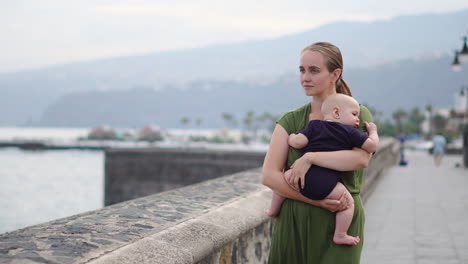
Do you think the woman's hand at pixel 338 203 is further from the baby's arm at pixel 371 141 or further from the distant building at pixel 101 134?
the distant building at pixel 101 134

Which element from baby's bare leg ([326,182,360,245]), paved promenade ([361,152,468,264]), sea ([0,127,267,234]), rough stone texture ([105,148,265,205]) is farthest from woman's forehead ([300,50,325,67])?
sea ([0,127,267,234])

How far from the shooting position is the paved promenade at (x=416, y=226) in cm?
614

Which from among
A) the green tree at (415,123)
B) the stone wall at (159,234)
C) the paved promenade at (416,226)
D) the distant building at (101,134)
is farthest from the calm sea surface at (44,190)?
the green tree at (415,123)

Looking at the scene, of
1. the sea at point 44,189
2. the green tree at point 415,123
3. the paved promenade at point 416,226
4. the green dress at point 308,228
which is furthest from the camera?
the green tree at point 415,123

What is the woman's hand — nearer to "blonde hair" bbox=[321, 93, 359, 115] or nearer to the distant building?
"blonde hair" bbox=[321, 93, 359, 115]

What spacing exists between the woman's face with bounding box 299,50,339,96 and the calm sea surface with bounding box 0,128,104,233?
160 feet

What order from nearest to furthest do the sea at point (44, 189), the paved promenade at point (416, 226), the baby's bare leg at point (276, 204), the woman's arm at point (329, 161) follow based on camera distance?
the woman's arm at point (329, 161) → the baby's bare leg at point (276, 204) → the paved promenade at point (416, 226) → the sea at point (44, 189)

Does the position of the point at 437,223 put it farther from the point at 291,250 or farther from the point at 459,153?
the point at 459,153

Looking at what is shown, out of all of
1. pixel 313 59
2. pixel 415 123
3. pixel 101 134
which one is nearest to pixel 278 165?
pixel 313 59

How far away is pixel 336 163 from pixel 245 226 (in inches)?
53.9

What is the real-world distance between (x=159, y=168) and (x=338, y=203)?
1133 inches

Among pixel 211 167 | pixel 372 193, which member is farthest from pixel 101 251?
pixel 211 167

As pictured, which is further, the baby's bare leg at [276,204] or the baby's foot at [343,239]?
the baby's bare leg at [276,204]

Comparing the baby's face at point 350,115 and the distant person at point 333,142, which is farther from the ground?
the baby's face at point 350,115
